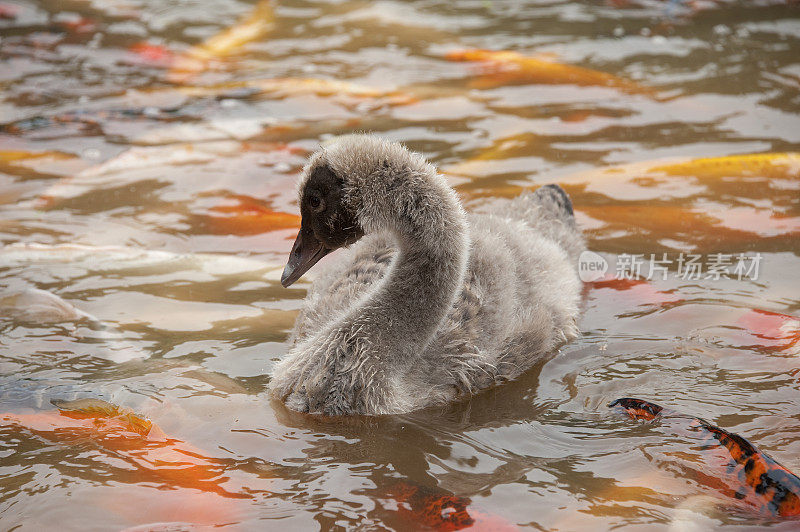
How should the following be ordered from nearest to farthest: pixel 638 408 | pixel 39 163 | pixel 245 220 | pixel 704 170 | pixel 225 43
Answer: pixel 638 408, pixel 245 220, pixel 704 170, pixel 39 163, pixel 225 43

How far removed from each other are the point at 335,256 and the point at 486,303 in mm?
1568

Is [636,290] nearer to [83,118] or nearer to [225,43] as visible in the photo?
[83,118]

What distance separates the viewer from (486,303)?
180 inches

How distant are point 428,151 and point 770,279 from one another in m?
2.81

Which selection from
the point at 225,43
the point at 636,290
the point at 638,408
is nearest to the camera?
the point at 638,408

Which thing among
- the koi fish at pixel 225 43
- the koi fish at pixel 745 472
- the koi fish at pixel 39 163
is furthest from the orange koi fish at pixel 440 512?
the koi fish at pixel 225 43

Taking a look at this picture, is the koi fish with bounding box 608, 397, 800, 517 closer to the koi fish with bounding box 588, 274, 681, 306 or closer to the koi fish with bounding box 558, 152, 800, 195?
the koi fish with bounding box 588, 274, 681, 306

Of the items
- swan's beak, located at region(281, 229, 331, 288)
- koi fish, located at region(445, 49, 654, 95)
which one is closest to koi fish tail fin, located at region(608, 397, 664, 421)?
swan's beak, located at region(281, 229, 331, 288)

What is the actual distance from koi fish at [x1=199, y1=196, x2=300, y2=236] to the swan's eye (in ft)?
6.53

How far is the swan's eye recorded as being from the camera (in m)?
4.17

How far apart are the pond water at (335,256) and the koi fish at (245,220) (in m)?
0.03

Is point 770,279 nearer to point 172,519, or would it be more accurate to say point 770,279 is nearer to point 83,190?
point 172,519

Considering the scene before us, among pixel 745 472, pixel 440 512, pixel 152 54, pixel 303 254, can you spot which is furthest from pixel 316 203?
pixel 152 54

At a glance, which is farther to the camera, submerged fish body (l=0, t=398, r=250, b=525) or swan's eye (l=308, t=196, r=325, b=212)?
swan's eye (l=308, t=196, r=325, b=212)
